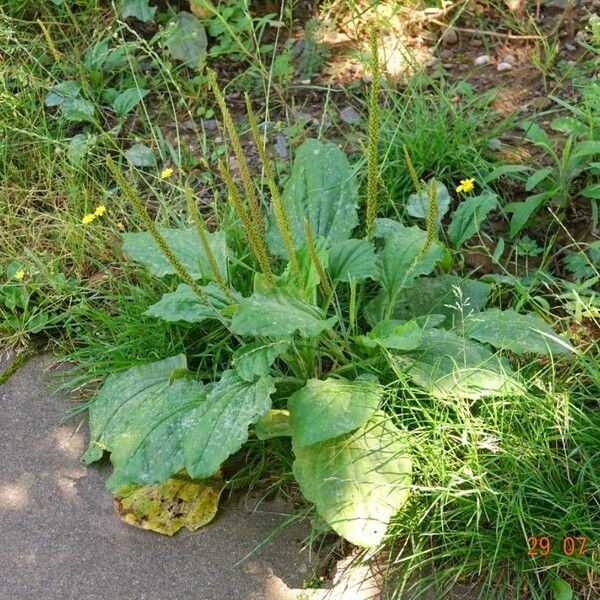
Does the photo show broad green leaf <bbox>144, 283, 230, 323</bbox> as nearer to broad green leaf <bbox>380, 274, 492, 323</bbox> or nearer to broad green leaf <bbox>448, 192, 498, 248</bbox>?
broad green leaf <bbox>380, 274, 492, 323</bbox>

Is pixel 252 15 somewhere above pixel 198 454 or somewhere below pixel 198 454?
above

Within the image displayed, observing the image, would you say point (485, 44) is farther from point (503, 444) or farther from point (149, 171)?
point (503, 444)

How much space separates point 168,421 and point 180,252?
1.85ft

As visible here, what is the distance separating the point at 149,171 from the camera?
3516 mm

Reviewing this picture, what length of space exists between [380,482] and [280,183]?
4.50ft

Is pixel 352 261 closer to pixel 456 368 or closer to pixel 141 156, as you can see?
pixel 456 368

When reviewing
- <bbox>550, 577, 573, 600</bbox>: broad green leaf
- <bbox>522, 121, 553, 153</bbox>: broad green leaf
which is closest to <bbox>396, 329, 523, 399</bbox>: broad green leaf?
<bbox>550, 577, 573, 600</bbox>: broad green leaf

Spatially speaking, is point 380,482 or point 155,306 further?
point 155,306

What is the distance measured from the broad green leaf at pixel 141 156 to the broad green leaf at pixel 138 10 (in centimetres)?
64

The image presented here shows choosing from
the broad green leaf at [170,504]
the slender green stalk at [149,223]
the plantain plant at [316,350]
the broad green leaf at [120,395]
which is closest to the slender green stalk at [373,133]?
the plantain plant at [316,350]

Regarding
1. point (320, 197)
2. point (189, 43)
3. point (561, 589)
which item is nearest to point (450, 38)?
point (189, 43)

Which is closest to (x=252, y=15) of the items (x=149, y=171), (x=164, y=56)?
(x=164, y=56)

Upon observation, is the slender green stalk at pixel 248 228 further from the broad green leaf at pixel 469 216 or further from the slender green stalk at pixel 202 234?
the broad green leaf at pixel 469 216

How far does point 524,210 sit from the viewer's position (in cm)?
293
